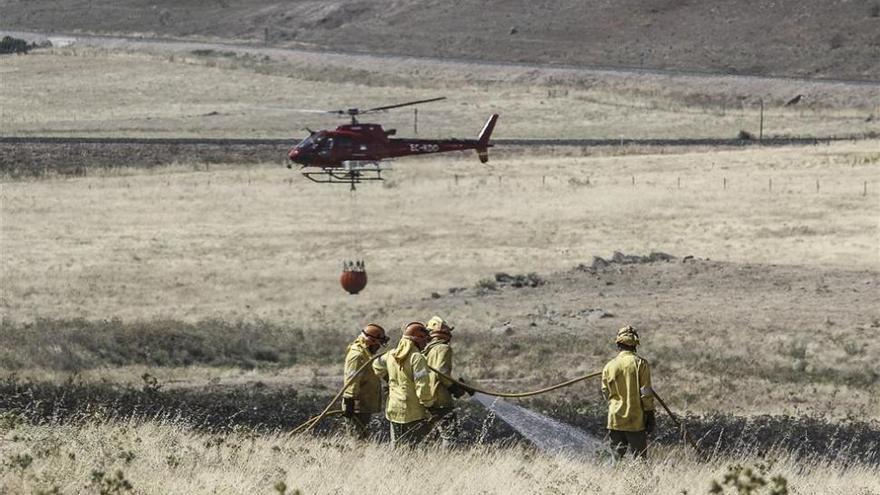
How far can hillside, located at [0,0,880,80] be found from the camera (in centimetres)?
11488

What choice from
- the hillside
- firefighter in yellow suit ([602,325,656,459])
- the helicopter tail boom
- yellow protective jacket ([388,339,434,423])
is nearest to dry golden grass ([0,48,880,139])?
the hillside

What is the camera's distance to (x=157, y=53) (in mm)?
123438

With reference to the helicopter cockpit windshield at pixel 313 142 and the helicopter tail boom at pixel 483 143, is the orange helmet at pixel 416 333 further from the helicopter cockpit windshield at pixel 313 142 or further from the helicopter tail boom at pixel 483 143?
the helicopter tail boom at pixel 483 143

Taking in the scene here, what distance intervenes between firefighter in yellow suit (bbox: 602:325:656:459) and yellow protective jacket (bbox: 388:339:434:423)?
69.8 inches

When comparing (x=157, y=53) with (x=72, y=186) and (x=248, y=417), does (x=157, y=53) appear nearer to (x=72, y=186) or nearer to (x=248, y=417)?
(x=72, y=186)

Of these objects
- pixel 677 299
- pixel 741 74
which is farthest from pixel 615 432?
pixel 741 74

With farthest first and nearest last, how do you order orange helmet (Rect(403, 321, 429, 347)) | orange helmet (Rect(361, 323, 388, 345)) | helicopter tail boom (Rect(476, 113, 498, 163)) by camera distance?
1. helicopter tail boom (Rect(476, 113, 498, 163))
2. orange helmet (Rect(361, 323, 388, 345))
3. orange helmet (Rect(403, 321, 429, 347))

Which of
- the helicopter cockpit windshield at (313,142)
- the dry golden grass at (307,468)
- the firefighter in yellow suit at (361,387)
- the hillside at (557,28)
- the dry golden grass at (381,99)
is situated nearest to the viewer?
the dry golden grass at (307,468)

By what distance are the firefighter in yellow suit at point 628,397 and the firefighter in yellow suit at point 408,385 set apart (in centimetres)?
178

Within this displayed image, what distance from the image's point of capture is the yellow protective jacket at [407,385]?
15812 millimetres

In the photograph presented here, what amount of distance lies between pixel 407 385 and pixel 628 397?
2.14 meters

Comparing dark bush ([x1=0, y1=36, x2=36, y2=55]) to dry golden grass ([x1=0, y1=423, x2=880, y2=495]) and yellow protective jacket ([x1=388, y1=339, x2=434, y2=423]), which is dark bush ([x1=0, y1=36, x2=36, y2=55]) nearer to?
dry golden grass ([x1=0, y1=423, x2=880, y2=495])

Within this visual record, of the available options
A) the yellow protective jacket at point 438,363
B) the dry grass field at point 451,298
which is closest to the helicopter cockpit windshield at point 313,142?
the dry grass field at point 451,298

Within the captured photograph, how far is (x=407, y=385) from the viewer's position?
53.2 ft
